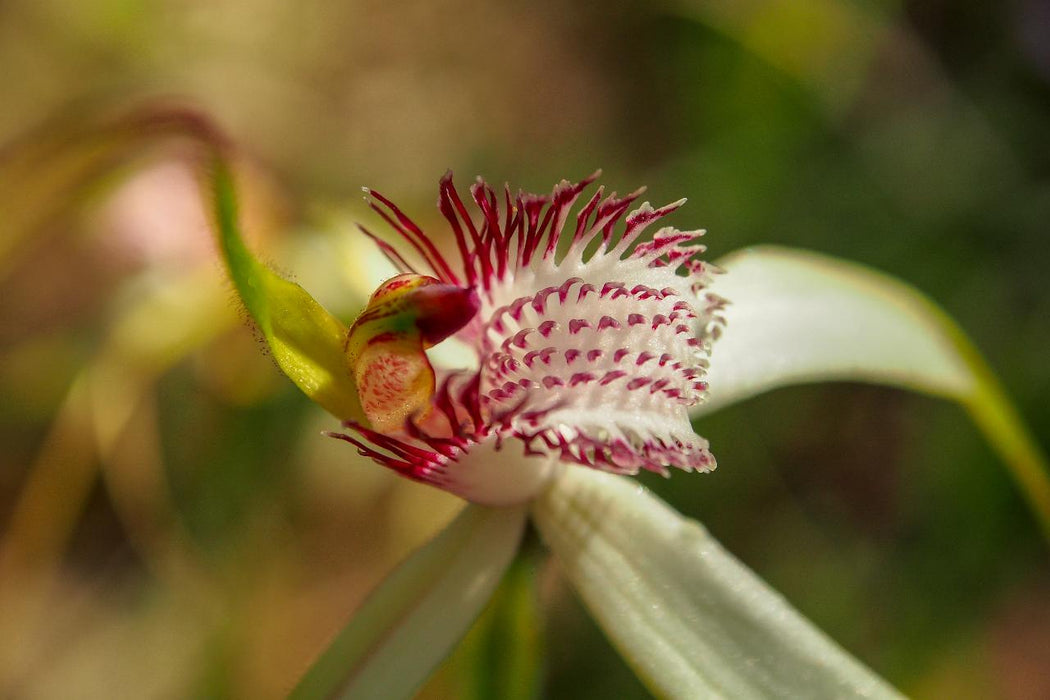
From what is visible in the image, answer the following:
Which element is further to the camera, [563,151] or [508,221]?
[563,151]

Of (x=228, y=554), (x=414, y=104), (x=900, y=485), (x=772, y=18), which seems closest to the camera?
(x=228, y=554)

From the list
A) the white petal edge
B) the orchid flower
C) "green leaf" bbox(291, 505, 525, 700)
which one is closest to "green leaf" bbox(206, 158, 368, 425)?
the orchid flower

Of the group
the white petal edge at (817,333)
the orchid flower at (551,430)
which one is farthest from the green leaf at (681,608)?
the white petal edge at (817,333)

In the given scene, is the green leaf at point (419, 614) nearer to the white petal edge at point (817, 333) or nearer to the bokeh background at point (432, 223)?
the white petal edge at point (817, 333)

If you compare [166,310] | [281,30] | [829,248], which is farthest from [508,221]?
[281,30]

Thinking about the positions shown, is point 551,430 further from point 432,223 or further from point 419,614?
point 432,223

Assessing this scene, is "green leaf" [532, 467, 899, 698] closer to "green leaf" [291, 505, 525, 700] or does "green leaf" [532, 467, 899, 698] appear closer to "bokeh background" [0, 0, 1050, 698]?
"green leaf" [291, 505, 525, 700]

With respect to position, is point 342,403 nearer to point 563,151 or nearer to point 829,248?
point 829,248
